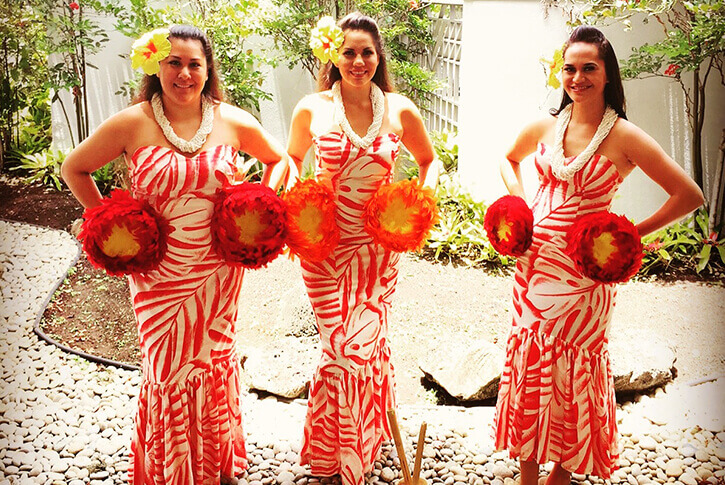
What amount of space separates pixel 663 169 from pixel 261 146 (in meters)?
1.54

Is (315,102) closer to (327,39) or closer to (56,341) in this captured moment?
(327,39)

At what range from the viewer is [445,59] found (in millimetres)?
6199

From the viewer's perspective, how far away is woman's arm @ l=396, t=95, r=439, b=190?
279cm

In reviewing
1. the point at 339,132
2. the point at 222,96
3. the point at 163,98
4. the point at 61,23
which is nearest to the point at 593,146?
the point at 339,132

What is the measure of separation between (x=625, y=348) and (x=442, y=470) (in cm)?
175

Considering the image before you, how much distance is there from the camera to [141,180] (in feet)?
7.98

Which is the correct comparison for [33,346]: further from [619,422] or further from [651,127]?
[651,127]

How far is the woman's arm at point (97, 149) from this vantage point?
2.42m

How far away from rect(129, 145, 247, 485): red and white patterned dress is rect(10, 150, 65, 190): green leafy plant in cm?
234

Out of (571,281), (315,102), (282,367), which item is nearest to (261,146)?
(315,102)

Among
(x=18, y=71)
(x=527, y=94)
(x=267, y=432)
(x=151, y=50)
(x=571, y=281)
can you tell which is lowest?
(x=267, y=432)

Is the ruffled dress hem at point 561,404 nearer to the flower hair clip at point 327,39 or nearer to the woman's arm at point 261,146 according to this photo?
the woman's arm at point 261,146

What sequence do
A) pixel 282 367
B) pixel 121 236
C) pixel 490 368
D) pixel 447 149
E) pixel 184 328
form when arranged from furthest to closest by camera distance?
pixel 447 149 < pixel 282 367 < pixel 490 368 < pixel 184 328 < pixel 121 236

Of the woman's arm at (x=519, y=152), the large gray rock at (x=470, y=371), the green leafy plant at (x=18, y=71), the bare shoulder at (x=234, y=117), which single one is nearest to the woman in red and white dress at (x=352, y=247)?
the bare shoulder at (x=234, y=117)
